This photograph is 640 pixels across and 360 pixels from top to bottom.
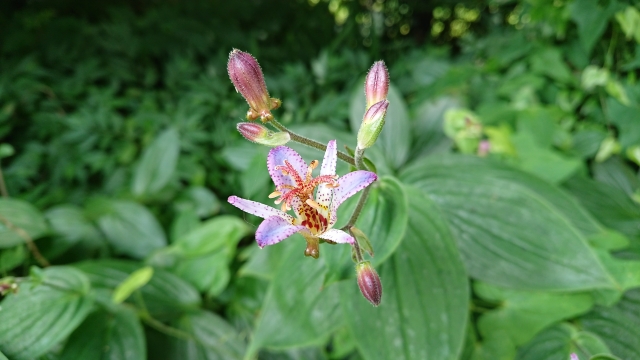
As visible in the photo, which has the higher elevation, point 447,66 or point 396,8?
point 396,8

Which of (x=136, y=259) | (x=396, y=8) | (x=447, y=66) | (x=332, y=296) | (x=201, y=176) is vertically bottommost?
(x=136, y=259)

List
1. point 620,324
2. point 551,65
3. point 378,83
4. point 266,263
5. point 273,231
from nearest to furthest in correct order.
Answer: point 273,231
point 378,83
point 620,324
point 266,263
point 551,65

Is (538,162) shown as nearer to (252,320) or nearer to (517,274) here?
(517,274)

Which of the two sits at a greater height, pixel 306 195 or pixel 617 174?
pixel 306 195

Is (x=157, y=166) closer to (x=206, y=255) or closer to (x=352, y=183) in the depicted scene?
(x=206, y=255)

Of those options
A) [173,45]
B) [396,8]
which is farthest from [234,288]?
[396,8]

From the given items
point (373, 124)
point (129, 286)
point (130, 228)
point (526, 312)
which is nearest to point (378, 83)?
point (373, 124)

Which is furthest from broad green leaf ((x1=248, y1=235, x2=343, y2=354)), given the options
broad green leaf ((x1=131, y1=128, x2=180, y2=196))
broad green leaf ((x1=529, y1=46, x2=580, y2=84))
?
broad green leaf ((x1=529, y1=46, x2=580, y2=84))

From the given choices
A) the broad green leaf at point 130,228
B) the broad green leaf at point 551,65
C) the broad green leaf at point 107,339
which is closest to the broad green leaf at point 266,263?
the broad green leaf at point 107,339
